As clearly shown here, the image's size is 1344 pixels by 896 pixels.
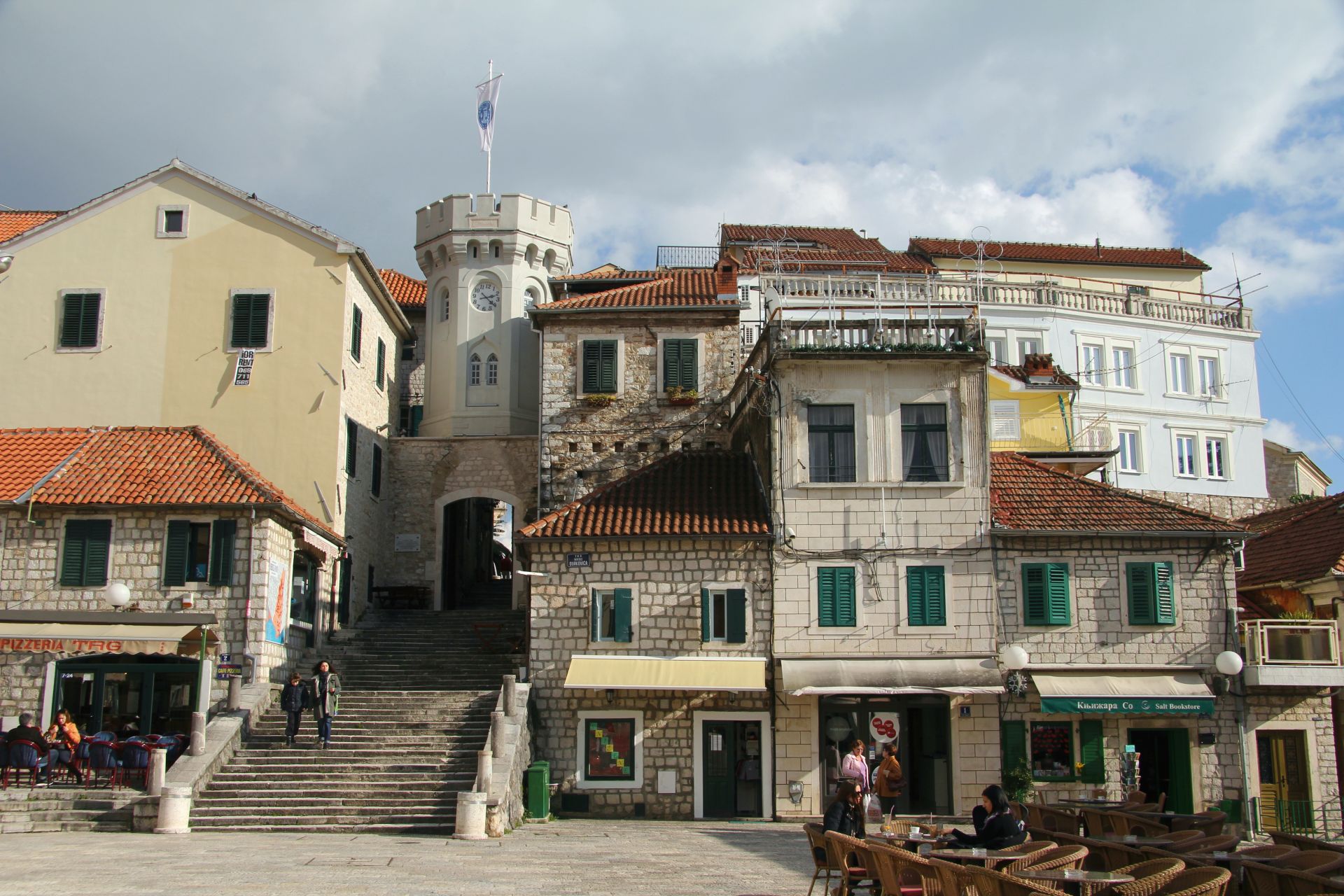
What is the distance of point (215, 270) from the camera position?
95.7ft

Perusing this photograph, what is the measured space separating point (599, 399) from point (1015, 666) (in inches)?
480

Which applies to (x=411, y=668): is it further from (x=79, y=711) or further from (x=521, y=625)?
(x=79, y=711)

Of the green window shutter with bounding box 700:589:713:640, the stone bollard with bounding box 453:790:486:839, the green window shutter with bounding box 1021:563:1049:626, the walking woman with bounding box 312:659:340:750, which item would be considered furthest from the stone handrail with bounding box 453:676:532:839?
Answer: the green window shutter with bounding box 1021:563:1049:626

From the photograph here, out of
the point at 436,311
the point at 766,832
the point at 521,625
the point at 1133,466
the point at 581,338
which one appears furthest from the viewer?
the point at 1133,466

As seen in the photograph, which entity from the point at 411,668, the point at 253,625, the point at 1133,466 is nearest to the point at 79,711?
the point at 253,625

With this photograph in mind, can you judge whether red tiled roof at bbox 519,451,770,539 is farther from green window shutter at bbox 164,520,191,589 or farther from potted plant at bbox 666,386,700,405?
green window shutter at bbox 164,520,191,589

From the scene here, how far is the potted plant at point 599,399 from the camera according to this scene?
101 ft

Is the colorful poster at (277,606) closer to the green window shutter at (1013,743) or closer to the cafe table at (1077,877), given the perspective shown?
the green window shutter at (1013,743)

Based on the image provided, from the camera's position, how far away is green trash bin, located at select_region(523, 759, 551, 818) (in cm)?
2195

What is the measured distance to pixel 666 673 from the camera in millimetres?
23484

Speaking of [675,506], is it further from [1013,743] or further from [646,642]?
[1013,743]

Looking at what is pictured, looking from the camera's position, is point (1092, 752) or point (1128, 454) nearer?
point (1092, 752)

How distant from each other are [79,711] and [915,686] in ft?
50.8

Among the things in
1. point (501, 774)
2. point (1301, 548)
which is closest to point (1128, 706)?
point (1301, 548)
